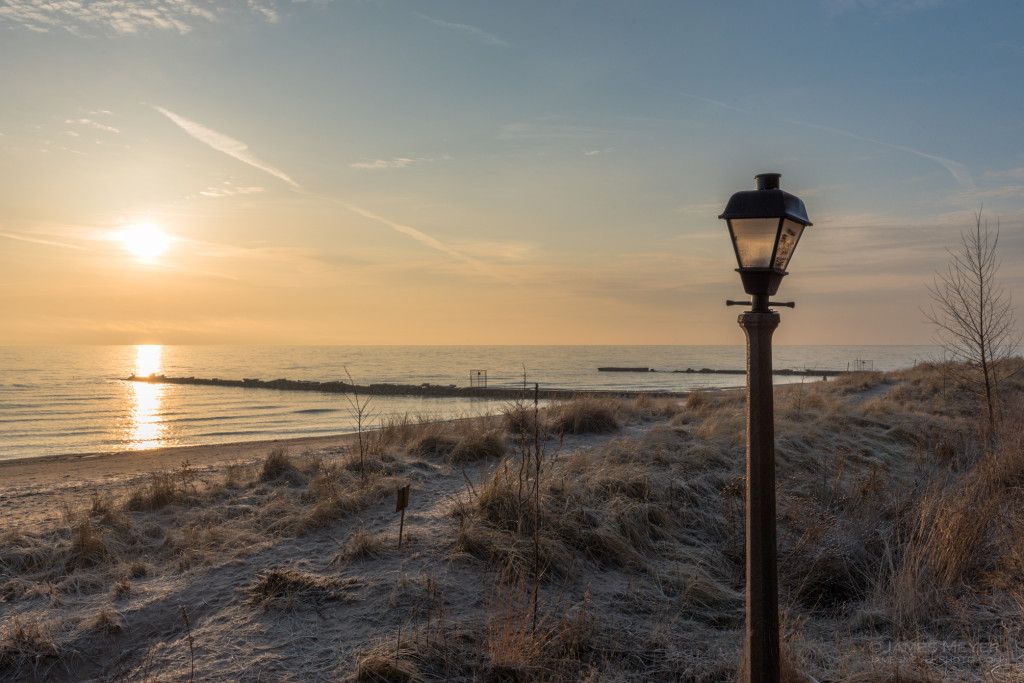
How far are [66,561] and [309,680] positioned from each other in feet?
11.0

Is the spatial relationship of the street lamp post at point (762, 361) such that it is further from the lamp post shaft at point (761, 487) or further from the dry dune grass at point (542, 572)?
the dry dune grass at point (542, 572)

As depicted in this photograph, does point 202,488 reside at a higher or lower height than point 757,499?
lower

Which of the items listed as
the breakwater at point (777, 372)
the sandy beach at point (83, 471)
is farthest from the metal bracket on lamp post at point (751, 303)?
the breakwater at point (777, 372)

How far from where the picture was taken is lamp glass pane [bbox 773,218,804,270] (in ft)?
8.29

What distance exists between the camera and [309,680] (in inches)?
139

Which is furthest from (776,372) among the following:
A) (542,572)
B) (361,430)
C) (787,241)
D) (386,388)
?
(787,241)

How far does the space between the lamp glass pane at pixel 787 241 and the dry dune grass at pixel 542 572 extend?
76.8 inches

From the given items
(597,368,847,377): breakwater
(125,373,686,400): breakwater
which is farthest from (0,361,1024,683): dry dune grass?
(597,368,847,377): breakwater

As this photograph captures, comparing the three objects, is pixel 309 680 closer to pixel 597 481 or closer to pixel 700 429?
pixel 597 481

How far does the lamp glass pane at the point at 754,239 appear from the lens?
98.3 inches

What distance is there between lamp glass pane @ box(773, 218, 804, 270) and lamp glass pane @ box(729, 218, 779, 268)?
0.13 feet

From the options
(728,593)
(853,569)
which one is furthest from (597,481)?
(853,569)

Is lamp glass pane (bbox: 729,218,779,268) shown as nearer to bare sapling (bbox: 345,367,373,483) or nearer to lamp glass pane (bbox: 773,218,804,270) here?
lamp glass pane (bbox: 773,218,804,270)

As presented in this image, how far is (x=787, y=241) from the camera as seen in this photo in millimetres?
2592
